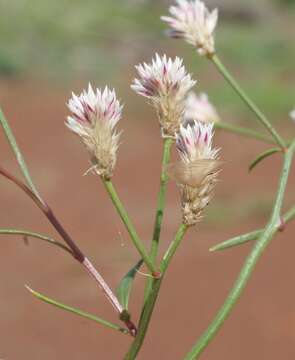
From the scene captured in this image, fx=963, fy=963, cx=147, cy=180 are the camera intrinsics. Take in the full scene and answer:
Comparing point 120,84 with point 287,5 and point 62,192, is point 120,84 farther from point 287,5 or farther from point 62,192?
point 287,5

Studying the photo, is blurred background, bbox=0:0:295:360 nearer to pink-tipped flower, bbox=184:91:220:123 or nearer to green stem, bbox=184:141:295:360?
pink-tipped flower, bbox=184:91:220:123

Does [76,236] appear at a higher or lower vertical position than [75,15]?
lower

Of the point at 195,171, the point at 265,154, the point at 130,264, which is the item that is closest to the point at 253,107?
the point at 265,154

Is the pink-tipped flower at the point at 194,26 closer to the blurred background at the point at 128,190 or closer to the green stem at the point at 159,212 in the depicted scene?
the green stem at the point at 159,212

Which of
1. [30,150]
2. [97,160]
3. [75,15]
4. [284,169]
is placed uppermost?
[75,15]

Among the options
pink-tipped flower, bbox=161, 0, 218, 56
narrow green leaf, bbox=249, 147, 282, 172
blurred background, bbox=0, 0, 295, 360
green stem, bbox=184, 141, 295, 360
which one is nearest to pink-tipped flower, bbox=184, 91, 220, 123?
pink-tipped flower, bbox=161, 0, 218, 56

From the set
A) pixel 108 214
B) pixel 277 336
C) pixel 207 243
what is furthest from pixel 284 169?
pixel 108 214
